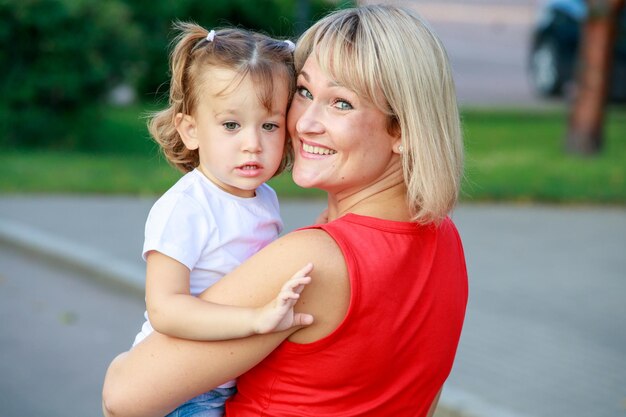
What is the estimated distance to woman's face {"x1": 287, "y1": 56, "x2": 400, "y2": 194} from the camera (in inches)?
95.4

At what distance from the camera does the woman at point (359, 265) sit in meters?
2.25

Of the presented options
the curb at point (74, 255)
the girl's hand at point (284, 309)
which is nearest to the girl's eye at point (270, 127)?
the girl's hand at point (284, 309)

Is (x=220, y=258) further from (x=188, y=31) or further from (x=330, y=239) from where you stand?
(x=188, y=31)

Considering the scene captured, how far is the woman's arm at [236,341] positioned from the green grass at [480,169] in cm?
656

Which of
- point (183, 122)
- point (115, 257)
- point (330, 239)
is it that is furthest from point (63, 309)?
point (330, 239)

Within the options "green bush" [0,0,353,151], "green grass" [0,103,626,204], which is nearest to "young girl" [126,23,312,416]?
"green grass" [0,103,626,204]

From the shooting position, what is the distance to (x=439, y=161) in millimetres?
2371

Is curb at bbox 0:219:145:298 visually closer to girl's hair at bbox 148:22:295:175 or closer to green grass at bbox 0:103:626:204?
green grass at bbox 0:103:626:204

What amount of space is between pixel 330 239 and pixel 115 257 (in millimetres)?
6028

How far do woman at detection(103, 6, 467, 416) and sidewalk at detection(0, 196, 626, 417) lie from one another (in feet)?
9.39

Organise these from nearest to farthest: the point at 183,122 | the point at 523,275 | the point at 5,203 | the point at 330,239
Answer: the point at 330,239
the point at 183,122
the point at 523,275
the point at 5,203

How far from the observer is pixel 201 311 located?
88.8 inches

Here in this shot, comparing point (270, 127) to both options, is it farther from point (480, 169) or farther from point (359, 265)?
point (480, 169)

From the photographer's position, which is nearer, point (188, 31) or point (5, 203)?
point (188, 31)
